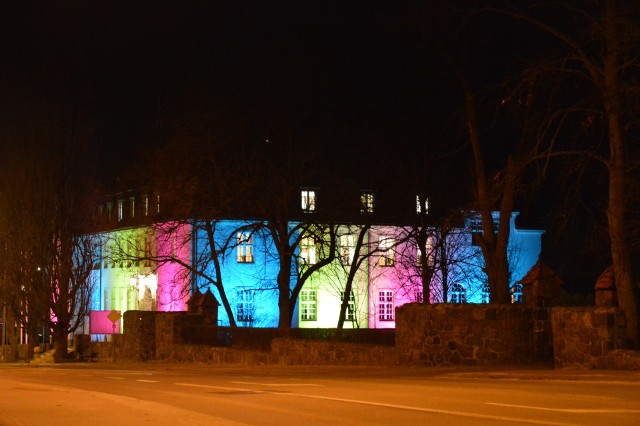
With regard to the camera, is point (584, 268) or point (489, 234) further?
point (584, 268)

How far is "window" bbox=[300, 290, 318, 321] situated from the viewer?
66312 mm

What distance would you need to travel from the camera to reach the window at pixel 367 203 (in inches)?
1965

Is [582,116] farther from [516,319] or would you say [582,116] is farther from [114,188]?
[114,188]

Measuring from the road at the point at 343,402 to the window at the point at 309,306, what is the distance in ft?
139

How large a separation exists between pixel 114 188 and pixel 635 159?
50.5 m

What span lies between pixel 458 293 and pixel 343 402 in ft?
172

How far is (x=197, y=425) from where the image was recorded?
13305 mm

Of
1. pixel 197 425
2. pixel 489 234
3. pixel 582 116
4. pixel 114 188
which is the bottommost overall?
pixel 197 425

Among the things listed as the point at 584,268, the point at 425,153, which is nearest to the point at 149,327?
the point at 425,153

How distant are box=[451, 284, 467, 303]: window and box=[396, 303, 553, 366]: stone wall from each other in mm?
38880

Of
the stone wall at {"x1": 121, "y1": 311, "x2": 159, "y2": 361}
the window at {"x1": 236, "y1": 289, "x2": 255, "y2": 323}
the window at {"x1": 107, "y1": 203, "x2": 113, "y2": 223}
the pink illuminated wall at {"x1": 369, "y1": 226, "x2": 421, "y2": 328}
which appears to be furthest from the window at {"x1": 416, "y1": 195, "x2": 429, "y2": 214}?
the window at {"x1": 107, "y1": 203, "x2": 113, "y2": 223}

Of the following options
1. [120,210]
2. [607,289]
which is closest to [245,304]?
[120,210]

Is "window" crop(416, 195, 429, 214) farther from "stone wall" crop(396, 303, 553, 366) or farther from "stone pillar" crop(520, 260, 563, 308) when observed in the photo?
"stone wall" crop(396, 303, 553, 366)

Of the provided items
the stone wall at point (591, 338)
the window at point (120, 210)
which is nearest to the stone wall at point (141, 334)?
the stone wall at point (591, 338)
